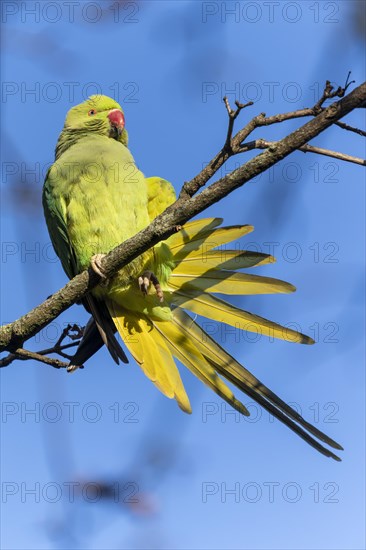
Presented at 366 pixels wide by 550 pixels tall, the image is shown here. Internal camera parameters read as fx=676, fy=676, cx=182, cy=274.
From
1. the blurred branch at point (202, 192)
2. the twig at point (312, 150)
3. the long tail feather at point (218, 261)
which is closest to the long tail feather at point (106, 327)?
the long tail feather at point (218, 261)

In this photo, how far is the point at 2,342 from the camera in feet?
9.71

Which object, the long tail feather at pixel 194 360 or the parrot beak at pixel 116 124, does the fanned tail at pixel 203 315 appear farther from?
the parrot beak at pixel 116 124

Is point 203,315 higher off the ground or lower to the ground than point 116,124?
lower

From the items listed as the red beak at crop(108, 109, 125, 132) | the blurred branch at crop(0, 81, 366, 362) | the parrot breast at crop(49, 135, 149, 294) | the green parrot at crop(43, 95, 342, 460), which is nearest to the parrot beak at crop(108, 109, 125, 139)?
the red beak at crop(108, 109, 125, 132)

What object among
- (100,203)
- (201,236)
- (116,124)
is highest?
(116,124)

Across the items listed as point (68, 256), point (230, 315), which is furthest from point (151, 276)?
point (68, 256)

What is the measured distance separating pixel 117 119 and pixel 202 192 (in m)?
2.13

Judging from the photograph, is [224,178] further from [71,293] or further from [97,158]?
[97,158]

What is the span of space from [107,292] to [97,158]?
2.57 feet

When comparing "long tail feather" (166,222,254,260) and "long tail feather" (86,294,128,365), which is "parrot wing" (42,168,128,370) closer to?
"long tail feather" (86,294,128,365)

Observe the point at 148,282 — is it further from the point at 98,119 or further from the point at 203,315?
the point at 98,119

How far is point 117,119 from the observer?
443 centimetres

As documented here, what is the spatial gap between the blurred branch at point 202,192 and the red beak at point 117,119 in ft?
5.78

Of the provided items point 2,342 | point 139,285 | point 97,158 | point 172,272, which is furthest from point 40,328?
point 97,158
